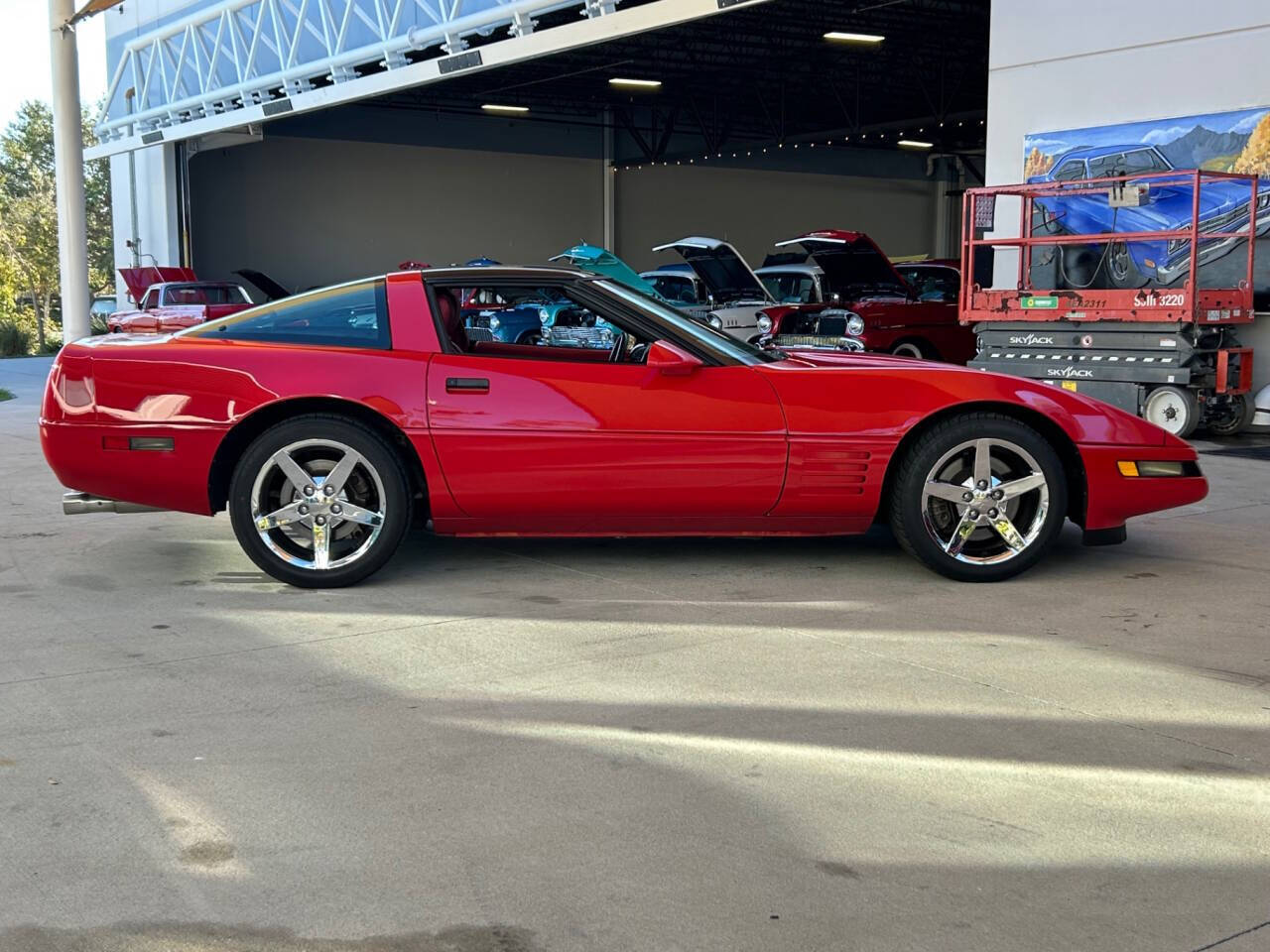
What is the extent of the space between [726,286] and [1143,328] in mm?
6382

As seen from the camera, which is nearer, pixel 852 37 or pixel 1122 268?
pixel 1122 268

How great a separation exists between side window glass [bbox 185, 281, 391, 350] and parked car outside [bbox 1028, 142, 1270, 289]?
8.49 m

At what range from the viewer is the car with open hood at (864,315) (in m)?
14.6

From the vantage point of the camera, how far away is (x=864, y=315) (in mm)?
14547

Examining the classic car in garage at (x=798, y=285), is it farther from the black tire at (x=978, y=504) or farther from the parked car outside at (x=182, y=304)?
the black tire at (x=978, y=504)

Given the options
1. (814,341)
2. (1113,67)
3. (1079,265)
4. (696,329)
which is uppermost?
(1113,67)

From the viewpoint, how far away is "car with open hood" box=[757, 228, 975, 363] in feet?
47.9

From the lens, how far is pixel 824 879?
9.00ft

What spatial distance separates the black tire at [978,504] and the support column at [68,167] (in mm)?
14127

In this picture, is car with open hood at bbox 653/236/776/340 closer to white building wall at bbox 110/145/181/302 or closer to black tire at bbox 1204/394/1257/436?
black tire at bbox 1204/394/1257/436

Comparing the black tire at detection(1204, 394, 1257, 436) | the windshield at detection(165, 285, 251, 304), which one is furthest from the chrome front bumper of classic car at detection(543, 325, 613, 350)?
the windshield at detection(165, 285, 251, 304)

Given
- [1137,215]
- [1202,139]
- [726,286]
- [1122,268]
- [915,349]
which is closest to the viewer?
[1202,139]

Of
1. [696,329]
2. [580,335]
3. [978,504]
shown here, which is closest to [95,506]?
[696,329]

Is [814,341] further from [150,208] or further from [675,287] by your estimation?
[150,208]
